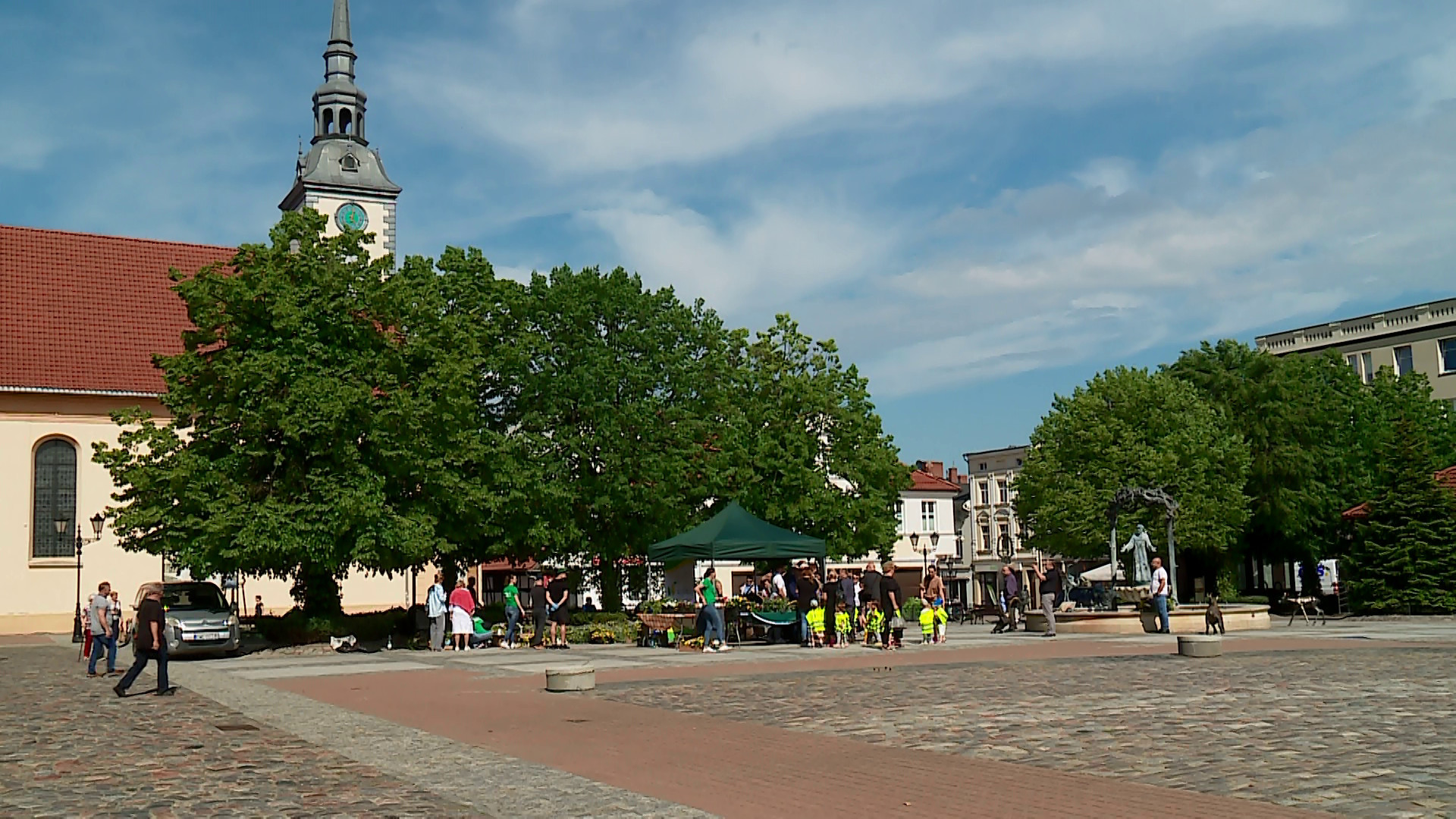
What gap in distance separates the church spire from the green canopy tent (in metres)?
37.9

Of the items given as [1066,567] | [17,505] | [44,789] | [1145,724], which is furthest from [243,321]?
[1066,567]

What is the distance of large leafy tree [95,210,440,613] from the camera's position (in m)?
28.7

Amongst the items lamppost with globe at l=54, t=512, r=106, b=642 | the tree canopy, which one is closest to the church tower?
lamppost with globe at l=54, t=512, r=106, b=642

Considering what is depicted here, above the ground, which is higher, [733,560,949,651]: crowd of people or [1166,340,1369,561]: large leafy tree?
[1166,340,1369,561]: large leafy tree

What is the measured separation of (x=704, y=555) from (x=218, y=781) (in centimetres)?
1929

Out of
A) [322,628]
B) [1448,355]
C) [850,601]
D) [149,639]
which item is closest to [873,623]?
[850,601]

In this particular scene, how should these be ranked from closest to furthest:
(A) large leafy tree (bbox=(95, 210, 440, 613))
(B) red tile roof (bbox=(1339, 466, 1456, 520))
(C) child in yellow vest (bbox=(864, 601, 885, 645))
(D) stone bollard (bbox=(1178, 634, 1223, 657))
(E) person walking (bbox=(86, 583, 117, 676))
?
1. (D) stone bollard (bbox=(1178, 634, 1223, 657))
2. (E) person walking (bbox=(86, 583, 117, 676))
3. (C) child in yellow vest (bbox=(864, 601, 885, 645))
4. (A) large leafy tree (bbox=(95, 210, 440, 613))
5. (B) red tile roof (bbox=(1339, 466, 1456, 520))

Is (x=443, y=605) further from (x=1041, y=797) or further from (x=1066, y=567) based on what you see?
(x=1066, y=567)

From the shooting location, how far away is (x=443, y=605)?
30031 millimetres

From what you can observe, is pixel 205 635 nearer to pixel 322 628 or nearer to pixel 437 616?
pixel 322 628

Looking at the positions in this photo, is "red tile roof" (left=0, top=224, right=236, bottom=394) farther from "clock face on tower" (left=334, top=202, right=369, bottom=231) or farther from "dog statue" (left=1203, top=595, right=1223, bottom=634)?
"dog statue" (left=1203, top=595, right=1223, bottom=634)

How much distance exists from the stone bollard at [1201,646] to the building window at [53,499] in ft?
120

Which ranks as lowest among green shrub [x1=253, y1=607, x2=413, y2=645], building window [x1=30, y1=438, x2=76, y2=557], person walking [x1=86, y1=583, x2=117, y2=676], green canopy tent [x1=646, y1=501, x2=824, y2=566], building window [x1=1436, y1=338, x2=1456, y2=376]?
green shrub [x1=253, y1=607, x2=413, y2=645]

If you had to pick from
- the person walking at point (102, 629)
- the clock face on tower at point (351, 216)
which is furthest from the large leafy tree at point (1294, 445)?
the person walking at point (102, 629)
